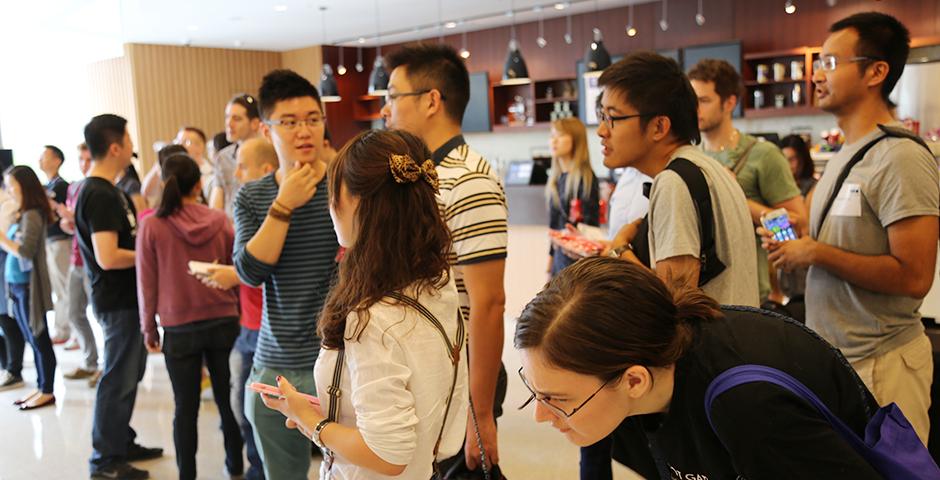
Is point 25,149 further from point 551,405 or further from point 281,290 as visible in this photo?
point 551,405

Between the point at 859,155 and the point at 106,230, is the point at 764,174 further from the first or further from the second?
the point at 106,230

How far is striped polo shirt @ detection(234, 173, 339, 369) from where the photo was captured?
2.11 meters

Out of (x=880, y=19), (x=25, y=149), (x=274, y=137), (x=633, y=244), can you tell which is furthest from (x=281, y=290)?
(x=25, y=149)

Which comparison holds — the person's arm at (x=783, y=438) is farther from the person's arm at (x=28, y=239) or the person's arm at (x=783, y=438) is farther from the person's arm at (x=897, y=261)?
the person's arm at (x=28, y=239)

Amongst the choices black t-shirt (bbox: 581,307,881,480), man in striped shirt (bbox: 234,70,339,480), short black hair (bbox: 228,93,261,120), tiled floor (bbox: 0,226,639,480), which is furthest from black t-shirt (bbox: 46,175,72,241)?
black t-shirt (bbox: 581,307,881,480)

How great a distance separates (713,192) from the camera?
1783 mm

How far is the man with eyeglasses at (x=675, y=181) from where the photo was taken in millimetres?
1729

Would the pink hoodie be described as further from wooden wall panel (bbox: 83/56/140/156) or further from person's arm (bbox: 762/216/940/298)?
wooden wall panel (bbox: 83/56/140/156)

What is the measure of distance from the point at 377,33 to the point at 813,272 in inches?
478

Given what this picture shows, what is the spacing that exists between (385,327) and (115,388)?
267 cm

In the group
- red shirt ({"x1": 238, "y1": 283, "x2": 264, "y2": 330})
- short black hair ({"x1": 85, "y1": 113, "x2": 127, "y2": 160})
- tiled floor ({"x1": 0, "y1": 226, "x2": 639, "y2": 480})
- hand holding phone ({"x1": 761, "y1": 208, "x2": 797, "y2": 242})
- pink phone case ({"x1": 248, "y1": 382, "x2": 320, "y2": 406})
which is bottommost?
tiled floor ({"x1": 0, "y1": 226, "x2": 639, "y2": 480})

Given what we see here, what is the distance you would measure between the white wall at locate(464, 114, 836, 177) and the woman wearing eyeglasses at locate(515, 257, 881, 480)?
1045 cm

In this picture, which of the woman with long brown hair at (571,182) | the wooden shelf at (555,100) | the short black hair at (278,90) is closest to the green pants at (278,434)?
the short black hair at (278,90)

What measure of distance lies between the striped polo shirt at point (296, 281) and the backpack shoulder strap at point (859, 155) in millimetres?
1459
